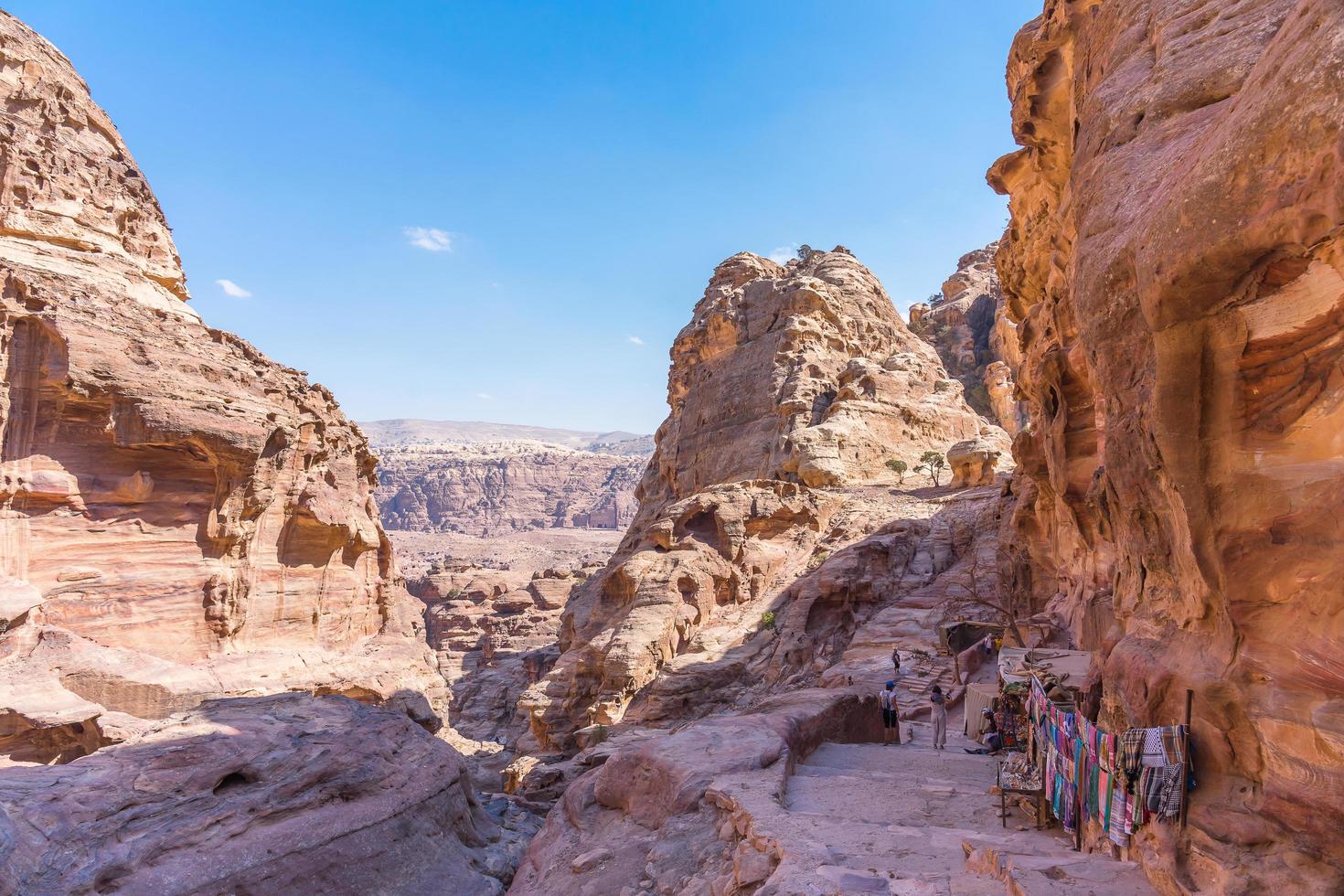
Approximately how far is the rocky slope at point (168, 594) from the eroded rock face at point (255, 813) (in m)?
0.04

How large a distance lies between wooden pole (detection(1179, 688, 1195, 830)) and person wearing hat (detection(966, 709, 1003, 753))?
726 centimetres

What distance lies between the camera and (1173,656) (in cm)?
667

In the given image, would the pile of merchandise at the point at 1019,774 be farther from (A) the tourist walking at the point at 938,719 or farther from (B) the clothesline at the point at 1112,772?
(A) the tourist walking at the point at 938,719

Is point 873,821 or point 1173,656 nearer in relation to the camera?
point 1173,656

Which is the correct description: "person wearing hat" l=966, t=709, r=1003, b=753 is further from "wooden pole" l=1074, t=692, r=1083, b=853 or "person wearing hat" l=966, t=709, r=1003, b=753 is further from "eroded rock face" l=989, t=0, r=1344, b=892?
"wooden pole" l=1074, t=692, r=1083, b=853

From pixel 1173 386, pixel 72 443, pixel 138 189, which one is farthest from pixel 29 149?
pixel 1173 386

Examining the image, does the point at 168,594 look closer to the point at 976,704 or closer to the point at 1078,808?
the point at 976,704

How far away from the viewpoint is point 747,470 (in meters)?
42.1

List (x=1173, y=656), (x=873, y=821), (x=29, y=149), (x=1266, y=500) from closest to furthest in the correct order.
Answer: (x=1266, y=500)
(x=1173, y=656)
(x=873, y=821)
(x=29, y=149)

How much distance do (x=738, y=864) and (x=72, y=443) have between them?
24297mm

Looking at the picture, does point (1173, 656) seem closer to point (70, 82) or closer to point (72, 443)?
point (72, 443)

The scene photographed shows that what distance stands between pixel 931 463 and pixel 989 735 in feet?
104

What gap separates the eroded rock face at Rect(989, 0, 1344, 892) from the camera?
197 inches

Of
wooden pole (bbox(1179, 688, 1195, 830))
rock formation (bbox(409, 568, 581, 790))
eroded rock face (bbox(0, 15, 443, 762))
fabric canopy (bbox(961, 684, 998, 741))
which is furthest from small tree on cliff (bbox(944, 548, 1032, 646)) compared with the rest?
eroded rock face (bbox(0, 15, 443, 762))
